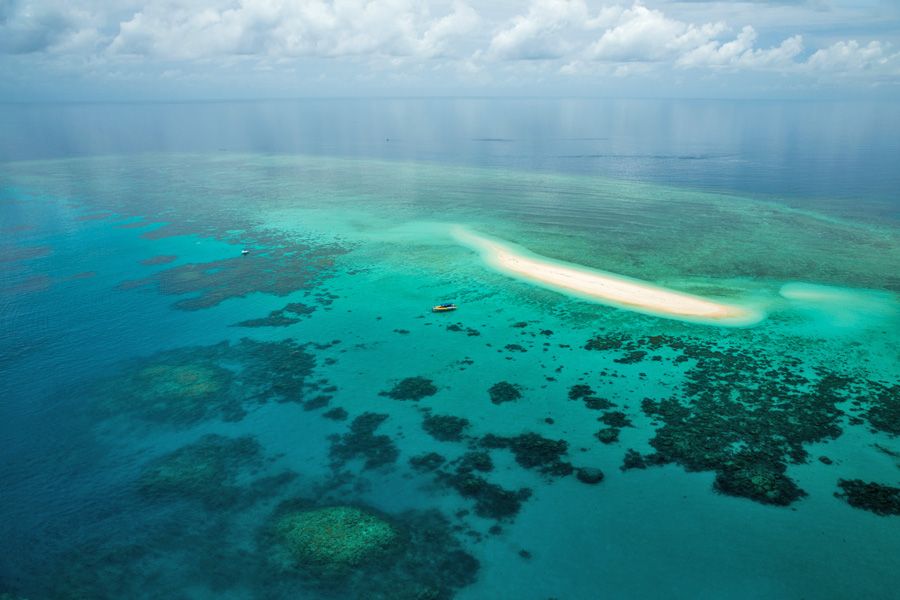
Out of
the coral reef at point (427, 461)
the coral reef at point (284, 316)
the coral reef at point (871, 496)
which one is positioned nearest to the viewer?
the coral reef at point (871, 496)

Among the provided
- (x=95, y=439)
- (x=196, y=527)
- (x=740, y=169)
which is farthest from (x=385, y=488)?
(x=740, y=169)

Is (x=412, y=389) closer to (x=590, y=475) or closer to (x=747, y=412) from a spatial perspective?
(x=590, y=475)

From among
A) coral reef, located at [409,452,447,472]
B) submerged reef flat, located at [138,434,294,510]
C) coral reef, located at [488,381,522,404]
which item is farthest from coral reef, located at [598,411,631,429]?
submerged reef flat, located at [138,434,294,510]

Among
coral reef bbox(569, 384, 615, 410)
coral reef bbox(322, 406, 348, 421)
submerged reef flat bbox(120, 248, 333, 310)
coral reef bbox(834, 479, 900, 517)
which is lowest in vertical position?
coral reef bbox(834, 479, 900, 517)

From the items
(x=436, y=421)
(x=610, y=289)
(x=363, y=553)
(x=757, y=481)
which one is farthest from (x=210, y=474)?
(x=610, y=289)

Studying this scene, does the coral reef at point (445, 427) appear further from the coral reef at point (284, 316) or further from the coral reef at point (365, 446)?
the coral reef at point (284, 316)

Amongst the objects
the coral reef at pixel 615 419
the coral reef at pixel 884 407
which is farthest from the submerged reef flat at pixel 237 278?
the coral reef at pixel 884 407

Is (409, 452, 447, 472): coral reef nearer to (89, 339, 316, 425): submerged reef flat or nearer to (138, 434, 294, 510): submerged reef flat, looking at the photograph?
(138, 434, 294, 510): submerged reef flat
